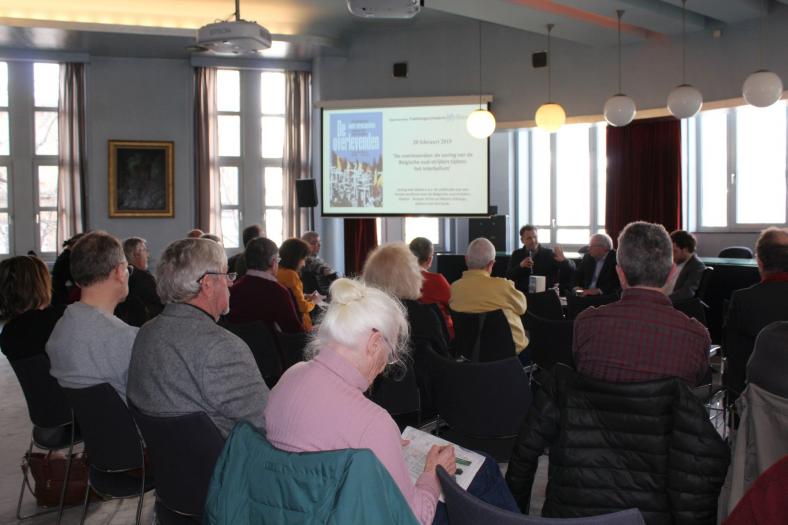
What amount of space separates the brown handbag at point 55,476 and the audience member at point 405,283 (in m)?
1.84

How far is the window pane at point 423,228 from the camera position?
12.9 metres

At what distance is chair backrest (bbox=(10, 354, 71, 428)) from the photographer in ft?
11.4

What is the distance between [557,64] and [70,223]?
7.44 metres

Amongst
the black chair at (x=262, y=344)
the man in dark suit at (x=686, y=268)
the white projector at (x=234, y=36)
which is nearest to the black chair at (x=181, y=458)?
the black chair at (x=262, y=344)

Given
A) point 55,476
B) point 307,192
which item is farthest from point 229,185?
point 55,476

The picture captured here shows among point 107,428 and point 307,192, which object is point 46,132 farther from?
point 107,428

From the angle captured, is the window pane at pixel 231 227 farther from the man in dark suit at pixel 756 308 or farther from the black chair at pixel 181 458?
the black chair at pixel 181 458

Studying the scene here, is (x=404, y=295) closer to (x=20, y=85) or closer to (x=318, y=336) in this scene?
(x=318, y=336)

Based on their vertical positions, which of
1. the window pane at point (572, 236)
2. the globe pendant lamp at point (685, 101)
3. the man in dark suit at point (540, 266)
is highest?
the globe pendant lamp at point (685, 101)

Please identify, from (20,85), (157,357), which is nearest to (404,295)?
(157,357)

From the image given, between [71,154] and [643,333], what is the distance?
1091 cm

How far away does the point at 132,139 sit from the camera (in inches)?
467

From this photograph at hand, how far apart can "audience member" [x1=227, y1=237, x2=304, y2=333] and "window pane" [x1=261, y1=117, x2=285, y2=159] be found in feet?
25.2

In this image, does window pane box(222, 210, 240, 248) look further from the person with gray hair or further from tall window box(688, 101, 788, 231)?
the person with gray hair
